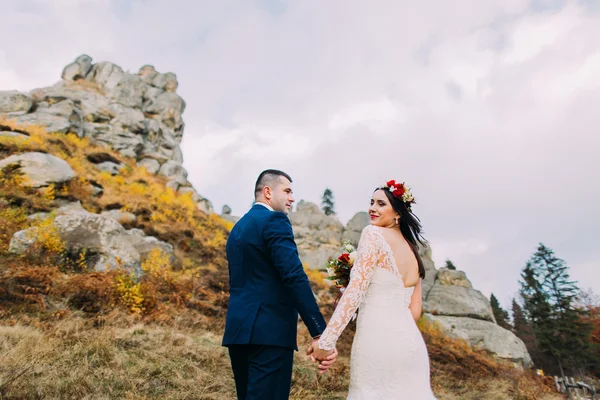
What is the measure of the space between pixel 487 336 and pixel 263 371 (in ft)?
84.7

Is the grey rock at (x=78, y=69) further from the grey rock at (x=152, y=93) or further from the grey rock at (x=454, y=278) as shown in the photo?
the grey rock at (x=454, y=278)

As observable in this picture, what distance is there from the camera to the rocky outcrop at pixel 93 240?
9.44 m

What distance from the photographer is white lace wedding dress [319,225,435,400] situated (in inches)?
112

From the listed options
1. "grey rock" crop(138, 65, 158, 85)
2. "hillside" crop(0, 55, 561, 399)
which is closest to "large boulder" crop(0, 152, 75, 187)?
"hillside" crop(0, 55, 561, 399)

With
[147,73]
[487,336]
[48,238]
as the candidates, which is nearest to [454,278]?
[487,336]

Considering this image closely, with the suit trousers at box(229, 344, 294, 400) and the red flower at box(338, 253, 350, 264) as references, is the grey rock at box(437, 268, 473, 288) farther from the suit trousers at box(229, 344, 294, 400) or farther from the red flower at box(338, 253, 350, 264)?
the suit trousers at box(229, 344, 294, 400)

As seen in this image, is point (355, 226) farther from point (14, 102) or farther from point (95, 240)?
point (95, 240)

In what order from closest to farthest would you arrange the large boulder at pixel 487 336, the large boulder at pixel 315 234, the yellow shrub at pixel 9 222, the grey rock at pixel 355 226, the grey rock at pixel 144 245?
the yellow shrub at pixel 9 222
the grey rock at pixel 144 245
the large boulder at pixel 487 336
the large boulder at pixel 315 234
the grey rock at pixel 355 226

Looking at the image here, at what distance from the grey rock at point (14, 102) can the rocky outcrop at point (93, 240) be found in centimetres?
1700

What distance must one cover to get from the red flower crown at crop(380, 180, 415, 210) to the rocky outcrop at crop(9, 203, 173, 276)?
8969 mm

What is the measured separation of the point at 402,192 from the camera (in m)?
3.69

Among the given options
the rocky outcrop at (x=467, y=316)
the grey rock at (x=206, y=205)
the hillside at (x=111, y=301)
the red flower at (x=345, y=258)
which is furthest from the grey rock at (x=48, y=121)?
the rocky outcrop at (x=467, y=316)

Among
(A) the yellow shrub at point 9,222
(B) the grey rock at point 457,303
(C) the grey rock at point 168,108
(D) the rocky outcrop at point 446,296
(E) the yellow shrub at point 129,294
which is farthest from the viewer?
(C) the grey rock at point 168,108

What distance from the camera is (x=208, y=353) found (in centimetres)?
675
